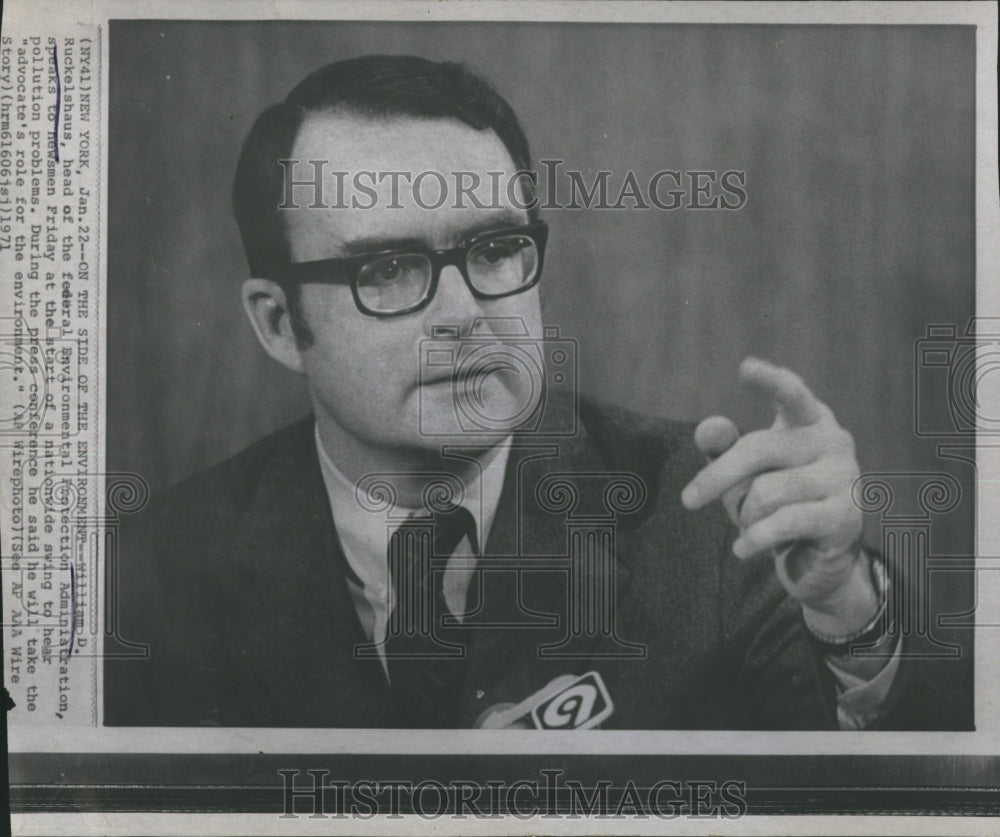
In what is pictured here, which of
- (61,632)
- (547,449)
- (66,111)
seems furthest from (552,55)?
(61,632)

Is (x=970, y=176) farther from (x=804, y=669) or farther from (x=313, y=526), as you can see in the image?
(x=313, y=526)

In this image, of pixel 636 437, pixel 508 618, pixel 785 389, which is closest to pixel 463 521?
pixel 508 618

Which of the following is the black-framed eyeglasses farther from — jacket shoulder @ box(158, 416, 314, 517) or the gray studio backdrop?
jacket shoulder @ box(158, 416, 314, 517)

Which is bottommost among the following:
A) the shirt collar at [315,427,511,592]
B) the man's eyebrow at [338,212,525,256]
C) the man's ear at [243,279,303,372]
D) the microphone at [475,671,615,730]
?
the microphone at [475,671,615,730]

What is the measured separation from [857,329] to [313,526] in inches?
37.9

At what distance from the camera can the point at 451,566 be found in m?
1.68

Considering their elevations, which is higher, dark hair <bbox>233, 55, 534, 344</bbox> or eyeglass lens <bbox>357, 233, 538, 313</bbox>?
dark hair <bbox>233, 55, 534, 344</bbox>

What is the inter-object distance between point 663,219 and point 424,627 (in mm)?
786

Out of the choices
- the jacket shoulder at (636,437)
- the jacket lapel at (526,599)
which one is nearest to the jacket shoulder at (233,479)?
the jacket lapel at (526,599)

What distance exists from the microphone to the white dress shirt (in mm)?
186

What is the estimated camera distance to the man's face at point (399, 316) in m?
1.68

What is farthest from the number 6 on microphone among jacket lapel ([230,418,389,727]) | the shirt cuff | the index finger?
the index finger

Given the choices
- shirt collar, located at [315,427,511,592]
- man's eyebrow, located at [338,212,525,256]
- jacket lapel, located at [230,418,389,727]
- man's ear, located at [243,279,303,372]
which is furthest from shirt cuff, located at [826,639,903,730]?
man's ear, located at [243,279,303,372]

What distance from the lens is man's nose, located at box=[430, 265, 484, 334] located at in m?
1.67
